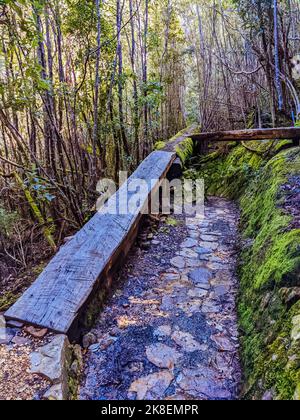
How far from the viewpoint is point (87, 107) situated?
399cm

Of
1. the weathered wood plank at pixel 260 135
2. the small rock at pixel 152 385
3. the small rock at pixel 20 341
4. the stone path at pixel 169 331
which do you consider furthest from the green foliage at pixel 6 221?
the weathered wood plank at pixel 260 135

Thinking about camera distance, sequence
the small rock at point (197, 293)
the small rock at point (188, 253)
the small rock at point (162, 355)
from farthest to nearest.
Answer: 1. the small rock at point (188, 253)
2. the small rock at point (197, 293)
3. the small rock at point (162, 355)

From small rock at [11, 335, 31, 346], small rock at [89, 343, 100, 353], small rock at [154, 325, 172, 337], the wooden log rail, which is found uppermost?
the wooden log rail

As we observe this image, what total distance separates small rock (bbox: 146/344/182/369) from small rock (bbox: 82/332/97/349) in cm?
32

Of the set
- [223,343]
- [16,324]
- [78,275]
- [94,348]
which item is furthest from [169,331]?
[16,324]

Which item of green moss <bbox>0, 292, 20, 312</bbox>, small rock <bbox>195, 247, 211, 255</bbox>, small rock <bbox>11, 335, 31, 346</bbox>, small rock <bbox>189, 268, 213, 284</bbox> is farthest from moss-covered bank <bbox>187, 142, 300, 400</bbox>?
green moss <bbox>0, 292, 20, 312</bbox>

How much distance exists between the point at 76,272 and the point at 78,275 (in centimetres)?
3

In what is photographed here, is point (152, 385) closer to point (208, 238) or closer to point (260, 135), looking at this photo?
point (208, 238)

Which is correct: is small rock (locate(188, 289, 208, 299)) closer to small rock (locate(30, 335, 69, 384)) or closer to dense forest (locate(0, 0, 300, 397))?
dense forest (locate(0, 0, 300, 397))

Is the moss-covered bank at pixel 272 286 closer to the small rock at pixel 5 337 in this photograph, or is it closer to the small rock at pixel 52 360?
the small rock at pixel 52 360

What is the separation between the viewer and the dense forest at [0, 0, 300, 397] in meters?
2.84

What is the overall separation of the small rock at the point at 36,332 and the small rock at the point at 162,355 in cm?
56

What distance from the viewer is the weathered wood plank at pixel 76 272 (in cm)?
155
